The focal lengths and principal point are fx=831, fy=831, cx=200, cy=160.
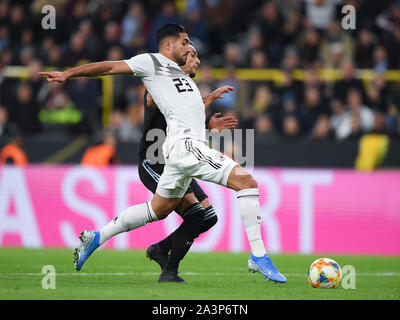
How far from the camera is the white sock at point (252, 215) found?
736cm

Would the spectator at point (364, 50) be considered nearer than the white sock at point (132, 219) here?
No

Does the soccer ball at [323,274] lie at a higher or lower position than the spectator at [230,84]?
lower

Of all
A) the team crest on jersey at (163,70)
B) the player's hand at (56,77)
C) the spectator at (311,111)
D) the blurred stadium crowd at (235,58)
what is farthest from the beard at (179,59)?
the spectator at (311,111)

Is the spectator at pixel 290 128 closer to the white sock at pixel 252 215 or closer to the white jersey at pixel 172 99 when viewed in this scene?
the white jersey at pixel 172 99

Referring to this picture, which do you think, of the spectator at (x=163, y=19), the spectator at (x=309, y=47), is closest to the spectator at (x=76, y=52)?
the spectator at (x=163, y=19)

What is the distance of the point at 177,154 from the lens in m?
7.49

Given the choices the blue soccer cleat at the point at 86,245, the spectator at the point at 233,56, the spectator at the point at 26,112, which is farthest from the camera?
the spectator at the point at 233,56

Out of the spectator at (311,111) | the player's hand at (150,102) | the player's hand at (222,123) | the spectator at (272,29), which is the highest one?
the spectator at (272,29)

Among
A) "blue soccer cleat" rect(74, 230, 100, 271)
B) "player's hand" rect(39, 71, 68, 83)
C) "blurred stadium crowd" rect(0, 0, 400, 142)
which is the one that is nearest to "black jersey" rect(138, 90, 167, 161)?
"blue soccer cleat" rect(74, 230, 100, 271)

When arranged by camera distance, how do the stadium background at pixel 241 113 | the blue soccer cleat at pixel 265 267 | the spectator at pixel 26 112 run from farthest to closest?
1. the spectator at pixel 26 112
2. the stadium background at pixel 241 113
3. the blue soccer cleat at pixel 265 267

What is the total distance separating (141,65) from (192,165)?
1.03m

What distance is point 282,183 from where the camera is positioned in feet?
43.4

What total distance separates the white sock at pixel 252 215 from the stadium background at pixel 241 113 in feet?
18.5
